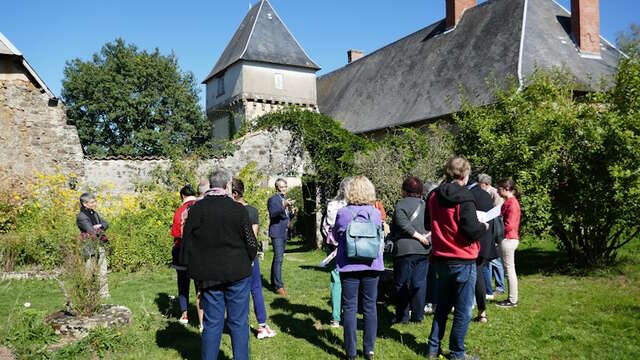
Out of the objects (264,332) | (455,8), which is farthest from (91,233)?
(455,8)

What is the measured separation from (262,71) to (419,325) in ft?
78.1

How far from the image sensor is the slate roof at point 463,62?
789 inches

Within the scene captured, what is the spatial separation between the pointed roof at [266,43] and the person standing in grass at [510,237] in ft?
75.3

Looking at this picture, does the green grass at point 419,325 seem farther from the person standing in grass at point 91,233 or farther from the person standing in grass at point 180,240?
the person standing in grass at point 91,233

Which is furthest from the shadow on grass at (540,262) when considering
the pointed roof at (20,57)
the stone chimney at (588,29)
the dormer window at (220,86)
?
the dormer window at (220,86)

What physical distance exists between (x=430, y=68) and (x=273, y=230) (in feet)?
66.1

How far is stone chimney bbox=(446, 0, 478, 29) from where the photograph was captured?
25.9m

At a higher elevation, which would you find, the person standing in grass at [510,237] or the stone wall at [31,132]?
the stone wall at [31,132]

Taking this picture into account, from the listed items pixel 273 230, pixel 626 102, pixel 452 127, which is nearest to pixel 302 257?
pixel 273 230

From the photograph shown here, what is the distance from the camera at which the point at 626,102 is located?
311 inches

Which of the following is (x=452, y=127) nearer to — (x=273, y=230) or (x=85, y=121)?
(x=273, y=230)

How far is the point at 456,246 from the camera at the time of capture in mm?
4195

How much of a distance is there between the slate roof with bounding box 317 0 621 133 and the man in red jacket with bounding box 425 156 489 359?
Answer: 13.1 metres

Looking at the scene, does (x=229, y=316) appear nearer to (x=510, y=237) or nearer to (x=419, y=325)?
(x=419, y=325)
